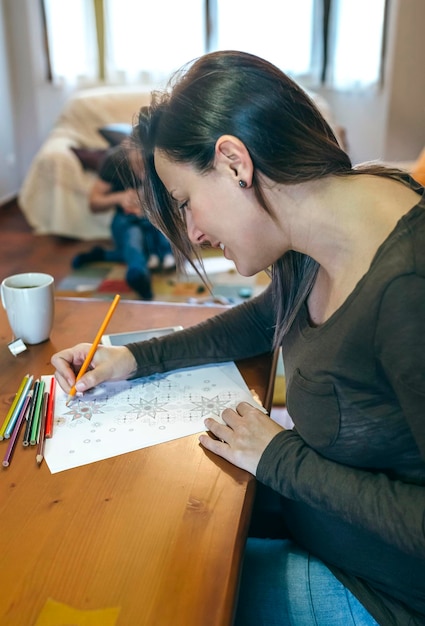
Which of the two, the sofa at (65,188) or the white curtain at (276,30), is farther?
the white curtain at (276,30)

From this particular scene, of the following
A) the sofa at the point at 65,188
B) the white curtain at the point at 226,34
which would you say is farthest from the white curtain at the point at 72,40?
the sofa at the point at 65,188

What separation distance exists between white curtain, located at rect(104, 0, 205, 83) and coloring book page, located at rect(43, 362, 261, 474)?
3.86 metres

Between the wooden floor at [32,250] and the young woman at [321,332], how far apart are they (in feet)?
7.97

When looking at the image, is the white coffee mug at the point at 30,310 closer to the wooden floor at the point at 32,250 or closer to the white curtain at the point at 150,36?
the wooden floor at the point at 32,250

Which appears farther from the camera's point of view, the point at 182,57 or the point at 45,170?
the point at 182,57

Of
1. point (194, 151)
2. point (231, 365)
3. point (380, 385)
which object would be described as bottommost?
point (231, 365)

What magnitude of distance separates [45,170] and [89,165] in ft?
0.85

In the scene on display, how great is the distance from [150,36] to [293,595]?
439cm

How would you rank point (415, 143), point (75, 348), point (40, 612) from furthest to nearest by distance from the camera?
1. point (415, 143)
2. point (75, 348)
3. point (40, 612)

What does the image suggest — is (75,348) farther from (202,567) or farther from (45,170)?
(45,170)

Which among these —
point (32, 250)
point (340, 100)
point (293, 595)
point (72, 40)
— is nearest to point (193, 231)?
point (293, 595)

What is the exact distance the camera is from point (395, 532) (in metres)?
0.62

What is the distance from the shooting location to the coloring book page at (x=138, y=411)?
2.34 feet

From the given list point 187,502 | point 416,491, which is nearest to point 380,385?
point 416,491
